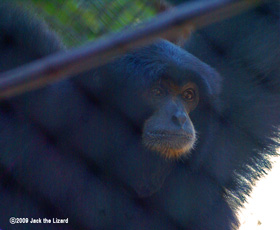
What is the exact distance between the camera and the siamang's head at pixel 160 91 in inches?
72.5

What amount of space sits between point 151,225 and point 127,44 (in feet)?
5.30

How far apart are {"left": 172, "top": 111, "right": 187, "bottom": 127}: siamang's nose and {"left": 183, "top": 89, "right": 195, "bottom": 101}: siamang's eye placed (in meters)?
0.25

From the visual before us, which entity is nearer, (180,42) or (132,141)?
(132,141)

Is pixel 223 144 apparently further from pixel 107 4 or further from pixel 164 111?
pixel 107 4

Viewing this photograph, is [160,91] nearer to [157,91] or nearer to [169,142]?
[157,91]

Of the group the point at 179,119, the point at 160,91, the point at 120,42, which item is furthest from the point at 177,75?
the point at 120,42

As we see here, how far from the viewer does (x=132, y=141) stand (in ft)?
6.34

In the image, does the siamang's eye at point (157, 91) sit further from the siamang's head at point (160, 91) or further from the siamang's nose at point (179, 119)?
the siamang's nose at point (179, 119)

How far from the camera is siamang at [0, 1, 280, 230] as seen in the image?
1.77 m

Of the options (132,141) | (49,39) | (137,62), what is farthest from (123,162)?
(49,39)

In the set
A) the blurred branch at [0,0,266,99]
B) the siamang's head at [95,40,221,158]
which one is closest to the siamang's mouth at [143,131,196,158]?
the siamang's head at [95,40,221,158]

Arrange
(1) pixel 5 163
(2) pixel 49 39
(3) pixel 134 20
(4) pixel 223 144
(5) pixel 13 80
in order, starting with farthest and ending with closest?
1. (4) pixel 223 144
2. (3) pixel 134 20
3. (2) pixel 49 39
4. (1) pixel 5 163
5. (5) pixel 13 80

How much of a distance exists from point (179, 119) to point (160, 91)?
238 millimetres

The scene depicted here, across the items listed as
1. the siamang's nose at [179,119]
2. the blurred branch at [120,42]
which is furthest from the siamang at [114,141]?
the blurred branch at [120,42]
